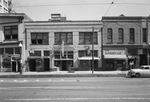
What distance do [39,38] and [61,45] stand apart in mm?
4230

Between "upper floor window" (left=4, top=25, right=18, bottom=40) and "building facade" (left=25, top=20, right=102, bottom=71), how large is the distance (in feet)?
6.62

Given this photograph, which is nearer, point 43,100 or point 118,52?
point 43,100

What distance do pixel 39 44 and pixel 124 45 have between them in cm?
1510

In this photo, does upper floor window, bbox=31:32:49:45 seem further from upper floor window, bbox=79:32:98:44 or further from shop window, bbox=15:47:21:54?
upper floor window, bbox=79:32:98:44

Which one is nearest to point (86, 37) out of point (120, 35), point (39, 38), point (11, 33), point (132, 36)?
point (120, 35)

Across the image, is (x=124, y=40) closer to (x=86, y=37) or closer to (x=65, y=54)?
(x=86, y=37)

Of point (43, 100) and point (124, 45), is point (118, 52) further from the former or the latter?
point (43, 100)

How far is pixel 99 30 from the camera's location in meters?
36.3

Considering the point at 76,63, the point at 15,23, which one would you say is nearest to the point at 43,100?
the point at 76,63

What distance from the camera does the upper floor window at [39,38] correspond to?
120ft

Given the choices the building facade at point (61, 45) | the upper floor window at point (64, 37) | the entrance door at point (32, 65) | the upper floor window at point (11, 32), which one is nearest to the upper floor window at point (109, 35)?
the building facade at point (61, 45)

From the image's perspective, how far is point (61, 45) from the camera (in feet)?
118

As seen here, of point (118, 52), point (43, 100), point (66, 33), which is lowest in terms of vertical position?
point (43, 100)

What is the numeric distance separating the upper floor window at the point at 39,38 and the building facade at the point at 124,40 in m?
10.3
